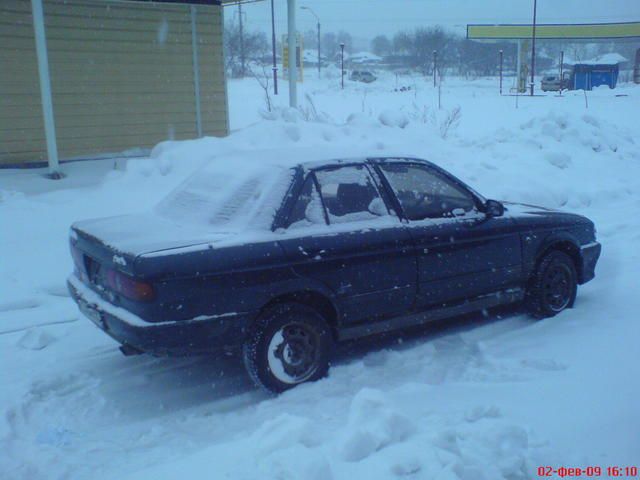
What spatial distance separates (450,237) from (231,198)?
5.58 feet

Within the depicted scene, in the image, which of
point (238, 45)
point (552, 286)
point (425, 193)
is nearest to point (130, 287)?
point (425, 193)

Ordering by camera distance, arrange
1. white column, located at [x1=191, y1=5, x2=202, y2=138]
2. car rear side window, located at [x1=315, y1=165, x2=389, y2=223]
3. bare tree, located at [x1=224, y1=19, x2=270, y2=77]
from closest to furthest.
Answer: car rear side window, located at [x1=315, y1=165, x2=389, y2=223], white column, located at [x1=191, y1=5, x2=202, y2=138], bare tree, located at [x1=224, y1=19, x2=270, y2=77]

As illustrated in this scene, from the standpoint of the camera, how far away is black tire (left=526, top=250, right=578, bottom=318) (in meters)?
6.03

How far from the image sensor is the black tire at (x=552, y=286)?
6027mm

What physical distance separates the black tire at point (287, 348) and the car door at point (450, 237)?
929 millimetres

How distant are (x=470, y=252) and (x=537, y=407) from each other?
1.61m

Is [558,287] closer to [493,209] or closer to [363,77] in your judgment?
[493,209]

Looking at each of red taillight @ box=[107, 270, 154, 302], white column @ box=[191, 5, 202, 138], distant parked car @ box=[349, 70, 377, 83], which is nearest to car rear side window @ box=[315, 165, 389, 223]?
red taillight @ box=[107, 270, 154, 302]

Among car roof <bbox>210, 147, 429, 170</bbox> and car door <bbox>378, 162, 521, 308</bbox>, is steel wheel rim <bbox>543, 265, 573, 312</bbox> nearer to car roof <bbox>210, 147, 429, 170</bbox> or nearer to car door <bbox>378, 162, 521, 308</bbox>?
car door <bbox>378, 162, 521, 308</bbox>

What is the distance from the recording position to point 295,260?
4.57 m

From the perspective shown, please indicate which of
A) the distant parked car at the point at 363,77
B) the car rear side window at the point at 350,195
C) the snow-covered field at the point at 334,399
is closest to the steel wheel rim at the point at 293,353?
the snow-covered field at the point at 334,399

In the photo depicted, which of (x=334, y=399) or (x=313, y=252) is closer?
(x=334, y=399)

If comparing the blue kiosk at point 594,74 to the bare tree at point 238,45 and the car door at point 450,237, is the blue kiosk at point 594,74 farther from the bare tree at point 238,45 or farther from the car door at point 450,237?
the car door at point 450,237

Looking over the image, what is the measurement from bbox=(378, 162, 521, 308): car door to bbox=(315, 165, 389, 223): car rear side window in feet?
0.59
